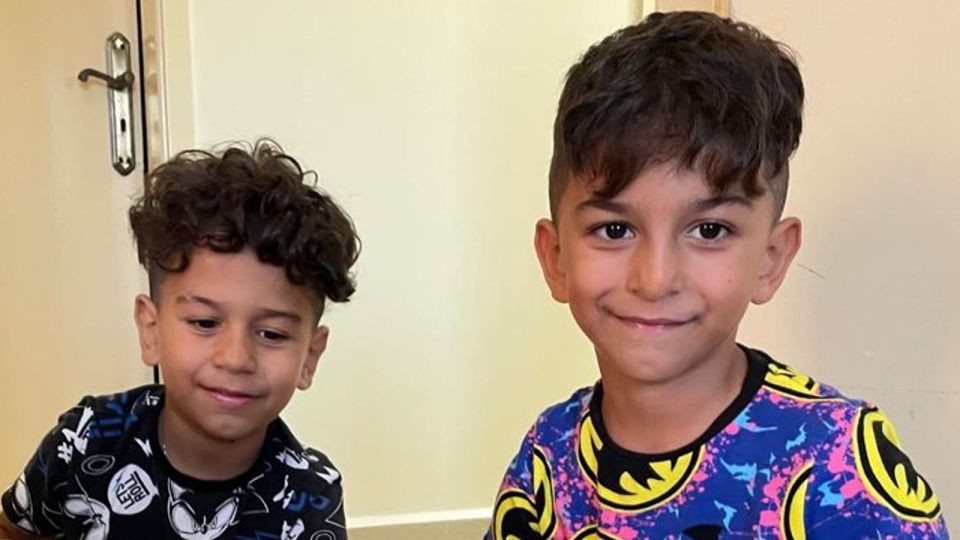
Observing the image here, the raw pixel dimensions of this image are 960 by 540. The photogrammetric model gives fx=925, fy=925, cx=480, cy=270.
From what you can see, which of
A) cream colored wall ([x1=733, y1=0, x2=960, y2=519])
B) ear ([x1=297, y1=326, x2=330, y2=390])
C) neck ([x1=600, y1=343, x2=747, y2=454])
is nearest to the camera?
neck ([x1=600, y1=343, x2=747, y2=454])

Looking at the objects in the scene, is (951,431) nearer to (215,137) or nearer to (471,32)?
(471,32)

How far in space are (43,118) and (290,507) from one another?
130 cm

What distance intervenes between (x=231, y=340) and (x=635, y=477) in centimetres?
43

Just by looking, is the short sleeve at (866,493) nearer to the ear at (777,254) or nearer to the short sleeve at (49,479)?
the ear at (777,254)

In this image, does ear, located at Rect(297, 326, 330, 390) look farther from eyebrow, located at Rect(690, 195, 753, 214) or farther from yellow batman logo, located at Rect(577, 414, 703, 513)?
eyebrow, located at Rect(690, 195, 753, 214)

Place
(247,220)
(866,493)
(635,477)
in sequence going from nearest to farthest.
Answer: (866,493), (635,477), (247,220)

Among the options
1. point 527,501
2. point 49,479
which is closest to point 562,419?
point 527,501

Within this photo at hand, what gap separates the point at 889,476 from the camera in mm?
659

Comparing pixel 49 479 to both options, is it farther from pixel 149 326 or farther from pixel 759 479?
pixel 759 479

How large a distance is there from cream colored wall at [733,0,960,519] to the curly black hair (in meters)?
0.53

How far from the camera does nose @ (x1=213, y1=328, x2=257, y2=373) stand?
0.93m

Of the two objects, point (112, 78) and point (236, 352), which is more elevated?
point (112, 78)

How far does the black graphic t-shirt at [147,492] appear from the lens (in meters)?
0.99

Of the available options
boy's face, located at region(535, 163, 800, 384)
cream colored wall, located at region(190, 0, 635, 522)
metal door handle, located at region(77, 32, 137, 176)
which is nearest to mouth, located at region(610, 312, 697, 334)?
boy's face, located at region(535, 163, 800, 384)
